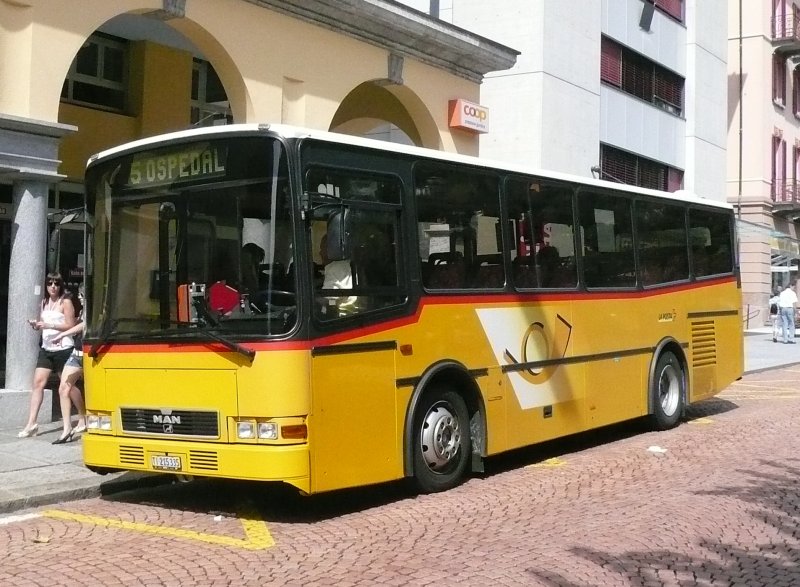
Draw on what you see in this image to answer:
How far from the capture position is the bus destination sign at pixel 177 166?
7.56 meters

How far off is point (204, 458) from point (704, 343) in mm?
8175

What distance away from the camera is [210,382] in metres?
7.40

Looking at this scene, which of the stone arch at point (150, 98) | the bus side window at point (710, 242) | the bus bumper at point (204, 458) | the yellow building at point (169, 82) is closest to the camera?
the bus bumper at point (204, 458)

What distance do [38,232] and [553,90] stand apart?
559 inches

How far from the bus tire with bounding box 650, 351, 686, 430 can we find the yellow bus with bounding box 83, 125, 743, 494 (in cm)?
256

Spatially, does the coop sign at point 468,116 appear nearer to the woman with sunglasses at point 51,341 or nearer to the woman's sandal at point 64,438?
the woman with sunglasses at point 51,341

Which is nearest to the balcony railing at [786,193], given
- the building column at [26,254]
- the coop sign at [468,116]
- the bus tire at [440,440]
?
the coop sign at [468,116]

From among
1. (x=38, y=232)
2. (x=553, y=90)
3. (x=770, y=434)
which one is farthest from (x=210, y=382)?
(x=553, y=90)

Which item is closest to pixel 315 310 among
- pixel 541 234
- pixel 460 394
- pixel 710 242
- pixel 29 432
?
pixel 460 394

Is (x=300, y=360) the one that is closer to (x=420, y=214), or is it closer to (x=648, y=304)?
(x=420, y=214)

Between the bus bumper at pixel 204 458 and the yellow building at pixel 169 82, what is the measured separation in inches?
91.6

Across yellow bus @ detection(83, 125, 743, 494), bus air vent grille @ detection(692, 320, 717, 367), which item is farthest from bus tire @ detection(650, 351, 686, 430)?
yellow bus @ detection(83, 125, 743, 494)

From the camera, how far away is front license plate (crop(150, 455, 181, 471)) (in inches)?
296

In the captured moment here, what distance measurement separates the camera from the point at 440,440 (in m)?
8.52
